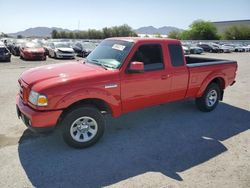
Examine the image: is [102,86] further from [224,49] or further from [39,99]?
[224,49]

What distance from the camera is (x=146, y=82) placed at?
5.31m

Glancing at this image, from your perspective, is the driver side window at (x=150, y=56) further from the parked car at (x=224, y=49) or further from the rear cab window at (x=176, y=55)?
the parked car at (x=224, y=49)

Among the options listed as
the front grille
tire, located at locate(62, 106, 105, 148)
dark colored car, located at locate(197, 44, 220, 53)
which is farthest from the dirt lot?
dark colored car, located at locate(197, 44, 220, 53)

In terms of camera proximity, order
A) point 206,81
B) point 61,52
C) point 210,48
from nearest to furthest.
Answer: point 206,81
point 61,52
point 210,48

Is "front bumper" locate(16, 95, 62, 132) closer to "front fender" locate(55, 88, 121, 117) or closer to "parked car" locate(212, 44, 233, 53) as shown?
"front fender" locate(55, 88, 121, 117)

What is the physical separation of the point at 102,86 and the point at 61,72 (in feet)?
2.74

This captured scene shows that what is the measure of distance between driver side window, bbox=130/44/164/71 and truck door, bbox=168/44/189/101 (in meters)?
0.31

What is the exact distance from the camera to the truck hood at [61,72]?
4551mm

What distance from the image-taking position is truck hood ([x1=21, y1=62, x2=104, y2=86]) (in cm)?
455

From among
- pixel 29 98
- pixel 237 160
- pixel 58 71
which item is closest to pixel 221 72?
pixel 237 160

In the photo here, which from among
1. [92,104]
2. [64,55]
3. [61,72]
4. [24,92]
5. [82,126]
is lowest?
[82,126]

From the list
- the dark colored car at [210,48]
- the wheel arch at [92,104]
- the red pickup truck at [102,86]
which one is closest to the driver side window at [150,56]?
the red pickup truck at [102,86]

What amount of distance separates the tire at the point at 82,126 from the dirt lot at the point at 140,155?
173mm

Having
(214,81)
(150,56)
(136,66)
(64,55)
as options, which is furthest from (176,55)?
(64,55)
